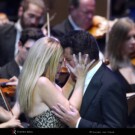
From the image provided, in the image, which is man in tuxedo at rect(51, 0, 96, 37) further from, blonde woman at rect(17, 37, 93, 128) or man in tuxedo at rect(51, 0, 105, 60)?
blonde woman at rect(17, 37, 93, 128)

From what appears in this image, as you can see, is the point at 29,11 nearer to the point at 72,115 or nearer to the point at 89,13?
the point at 89,13

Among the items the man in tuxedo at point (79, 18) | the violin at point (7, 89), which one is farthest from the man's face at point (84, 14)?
the violin at point (7, 89)

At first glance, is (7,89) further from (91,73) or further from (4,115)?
(91,73)

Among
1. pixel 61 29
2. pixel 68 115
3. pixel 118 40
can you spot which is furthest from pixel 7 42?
pixel 68 115

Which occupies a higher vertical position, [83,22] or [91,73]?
[91,73]

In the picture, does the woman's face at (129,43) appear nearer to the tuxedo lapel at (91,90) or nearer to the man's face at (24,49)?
the man's face at (24,49)

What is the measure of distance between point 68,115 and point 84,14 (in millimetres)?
3051

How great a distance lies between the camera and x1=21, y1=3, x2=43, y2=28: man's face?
728 centimetres

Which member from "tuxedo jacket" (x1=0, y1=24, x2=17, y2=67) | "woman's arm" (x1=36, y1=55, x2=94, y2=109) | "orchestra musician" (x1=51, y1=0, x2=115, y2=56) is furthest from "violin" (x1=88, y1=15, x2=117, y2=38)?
"woman's arm" (x1=36, y1=55, x2=94, y2=109)

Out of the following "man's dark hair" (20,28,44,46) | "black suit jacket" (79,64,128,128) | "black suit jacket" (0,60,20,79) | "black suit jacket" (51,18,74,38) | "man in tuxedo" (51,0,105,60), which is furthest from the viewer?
"man in tuxedo" (51,0,105,60)

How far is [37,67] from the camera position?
4.48 metres

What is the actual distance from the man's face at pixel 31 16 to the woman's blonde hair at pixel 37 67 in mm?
2775

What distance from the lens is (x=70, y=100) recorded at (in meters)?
4.52
